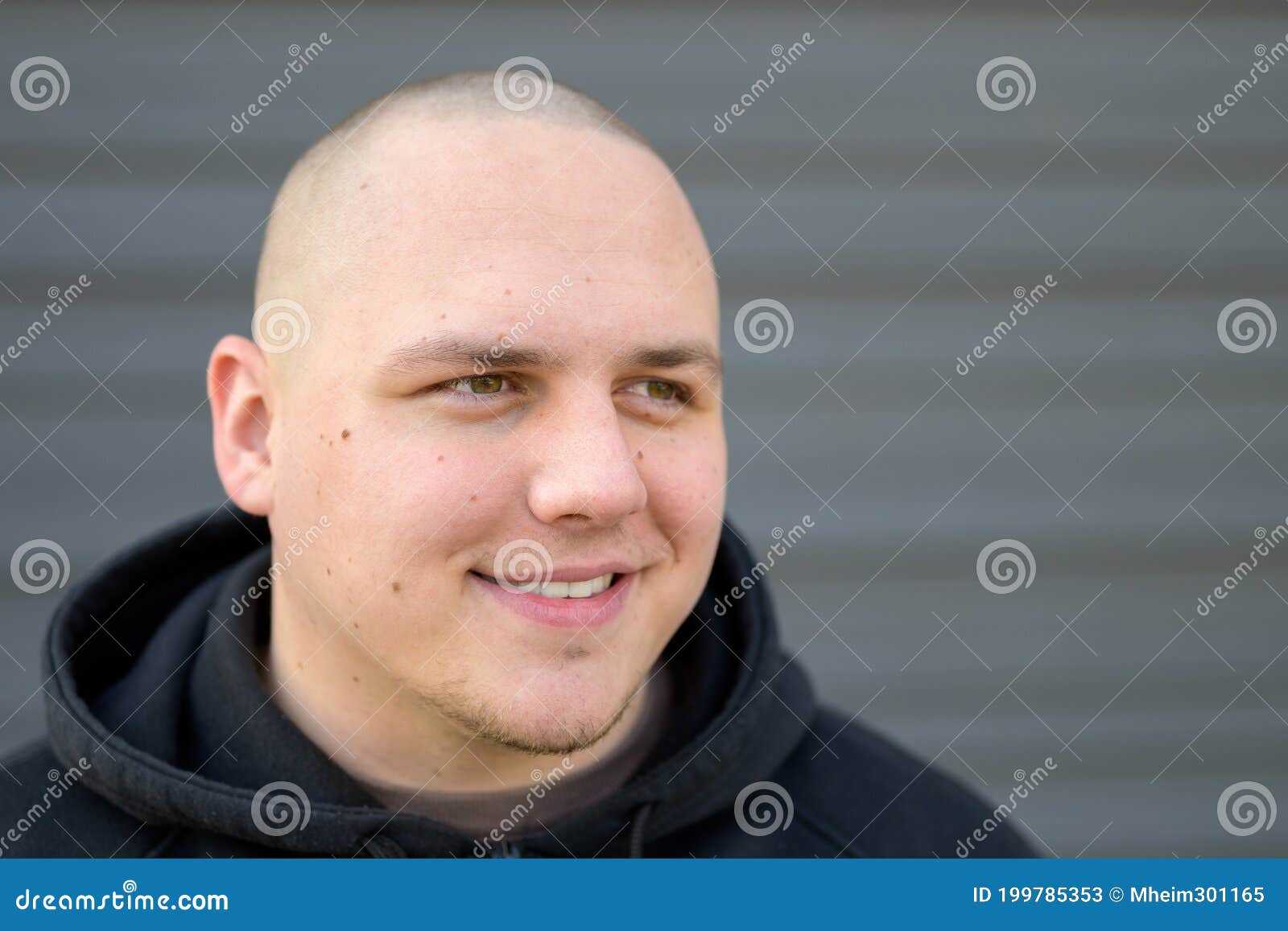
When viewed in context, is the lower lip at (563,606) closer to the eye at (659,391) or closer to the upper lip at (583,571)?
the upper lip at (583,571)

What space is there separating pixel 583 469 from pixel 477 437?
0.16 meters

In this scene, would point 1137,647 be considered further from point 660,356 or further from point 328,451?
point 328,451

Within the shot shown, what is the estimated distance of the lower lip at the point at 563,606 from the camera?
64.4 inches

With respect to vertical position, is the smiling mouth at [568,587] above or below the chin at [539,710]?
above

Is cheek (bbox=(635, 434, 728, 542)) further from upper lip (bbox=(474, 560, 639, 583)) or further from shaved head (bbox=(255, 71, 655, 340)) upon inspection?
shaved head (bbox=(255, 71, 655, 340))

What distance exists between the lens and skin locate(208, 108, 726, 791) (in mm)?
1599

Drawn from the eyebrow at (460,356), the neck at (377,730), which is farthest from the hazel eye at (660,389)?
the neck at (377,730)

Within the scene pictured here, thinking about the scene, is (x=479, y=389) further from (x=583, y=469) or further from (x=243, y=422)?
(x=243, y=422)

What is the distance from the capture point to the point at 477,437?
63.2 inches

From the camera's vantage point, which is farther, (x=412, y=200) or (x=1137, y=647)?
(x=1137, y=647)

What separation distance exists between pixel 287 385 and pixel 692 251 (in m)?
0.63

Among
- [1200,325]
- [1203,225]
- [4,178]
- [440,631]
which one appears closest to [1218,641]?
[1200,325]

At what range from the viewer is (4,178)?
2.80m

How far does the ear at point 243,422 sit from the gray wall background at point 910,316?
1075 millimetres
